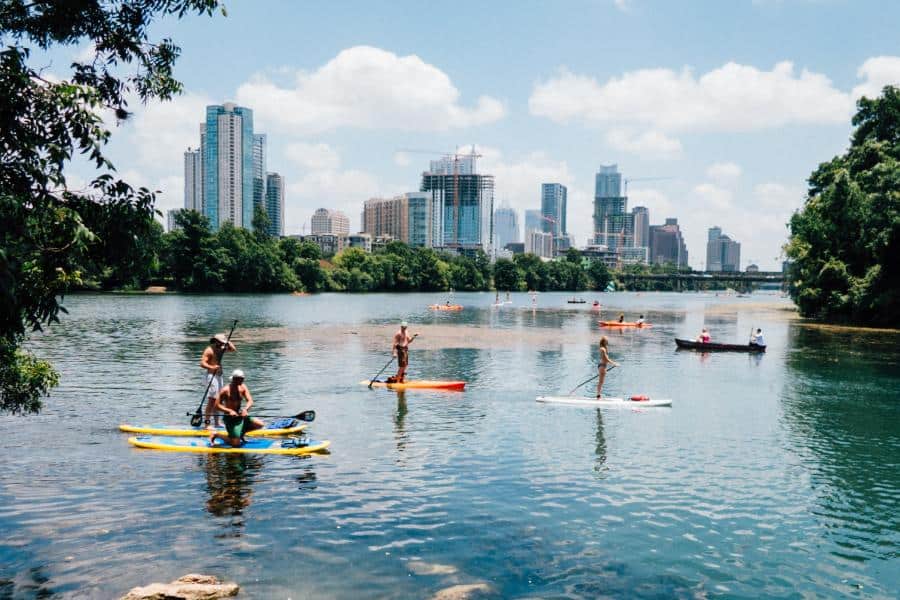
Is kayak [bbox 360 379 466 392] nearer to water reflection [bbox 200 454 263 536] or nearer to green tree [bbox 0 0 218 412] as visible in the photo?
water reflection [bbox 200 454 263 536]

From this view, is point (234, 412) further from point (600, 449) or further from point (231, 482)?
point (600, 449)

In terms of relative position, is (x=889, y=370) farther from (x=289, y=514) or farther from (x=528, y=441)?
(x=289, y=514)

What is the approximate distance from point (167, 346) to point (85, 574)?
36.1 m

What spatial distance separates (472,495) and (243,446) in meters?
6.51

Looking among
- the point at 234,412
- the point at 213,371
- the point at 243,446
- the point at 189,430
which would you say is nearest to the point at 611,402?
the point at 243,446

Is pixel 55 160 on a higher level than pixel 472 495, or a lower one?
higher

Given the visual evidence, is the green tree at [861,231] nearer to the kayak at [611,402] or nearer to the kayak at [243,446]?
the kayak at [611,402]

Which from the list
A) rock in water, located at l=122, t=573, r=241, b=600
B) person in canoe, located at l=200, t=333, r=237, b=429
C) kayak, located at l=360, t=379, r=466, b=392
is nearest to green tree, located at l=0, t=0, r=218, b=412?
rock in water, located at l=122, t=573, r=241, b=600

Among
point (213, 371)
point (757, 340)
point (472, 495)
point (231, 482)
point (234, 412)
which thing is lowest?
point (472, 495)

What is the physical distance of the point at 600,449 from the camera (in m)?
20.0

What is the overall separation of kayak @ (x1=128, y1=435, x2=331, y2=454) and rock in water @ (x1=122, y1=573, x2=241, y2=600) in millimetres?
7616

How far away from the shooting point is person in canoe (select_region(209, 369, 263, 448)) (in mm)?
18359

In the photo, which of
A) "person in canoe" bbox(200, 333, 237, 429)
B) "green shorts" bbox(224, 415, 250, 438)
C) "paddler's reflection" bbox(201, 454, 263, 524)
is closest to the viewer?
"paddler's reflection" bbox(201, 454, 263, 524)

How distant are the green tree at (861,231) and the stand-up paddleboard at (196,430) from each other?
59.4 meters
